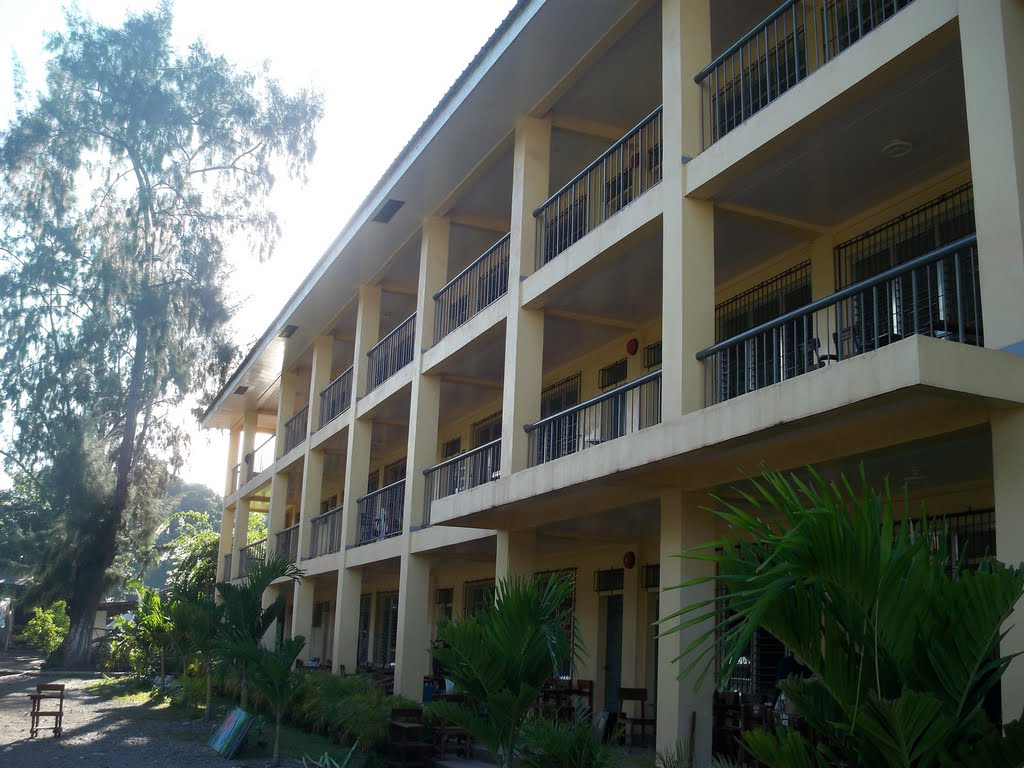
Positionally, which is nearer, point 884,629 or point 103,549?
point 884,629

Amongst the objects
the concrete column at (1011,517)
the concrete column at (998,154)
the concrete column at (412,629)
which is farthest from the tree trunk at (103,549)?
the concrete column at (1011,517)

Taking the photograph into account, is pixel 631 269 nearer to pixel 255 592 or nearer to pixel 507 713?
Answer: pixel 507 713

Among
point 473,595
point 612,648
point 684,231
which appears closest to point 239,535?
point 473,595

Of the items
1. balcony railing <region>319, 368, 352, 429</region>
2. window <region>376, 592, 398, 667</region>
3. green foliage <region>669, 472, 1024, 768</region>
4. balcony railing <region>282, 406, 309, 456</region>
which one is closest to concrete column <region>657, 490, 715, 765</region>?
green foliage <region>669, 472, 1024, 768</region>

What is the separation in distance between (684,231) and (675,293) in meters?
0.69

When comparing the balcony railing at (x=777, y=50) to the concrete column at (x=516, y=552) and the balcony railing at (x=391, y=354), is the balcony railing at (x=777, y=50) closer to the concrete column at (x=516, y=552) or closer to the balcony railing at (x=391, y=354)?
the concrete column at (x=516, y=552)

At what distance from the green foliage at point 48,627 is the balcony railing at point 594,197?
33891 mm

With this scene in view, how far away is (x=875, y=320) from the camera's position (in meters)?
8.52

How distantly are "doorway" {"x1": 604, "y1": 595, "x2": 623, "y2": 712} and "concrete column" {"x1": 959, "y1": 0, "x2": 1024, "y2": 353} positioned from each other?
1087 centimetres

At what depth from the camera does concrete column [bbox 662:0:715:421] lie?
1059 centimetres

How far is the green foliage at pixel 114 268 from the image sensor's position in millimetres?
33656

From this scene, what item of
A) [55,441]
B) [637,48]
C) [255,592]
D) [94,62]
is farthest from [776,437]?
[94,62]

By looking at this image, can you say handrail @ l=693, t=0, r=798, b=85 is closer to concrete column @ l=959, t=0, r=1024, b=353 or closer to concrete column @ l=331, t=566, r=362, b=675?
concrete column @ l=959, t=0, r=1024, b=353

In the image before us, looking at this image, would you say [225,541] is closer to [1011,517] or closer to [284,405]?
[284,405]
